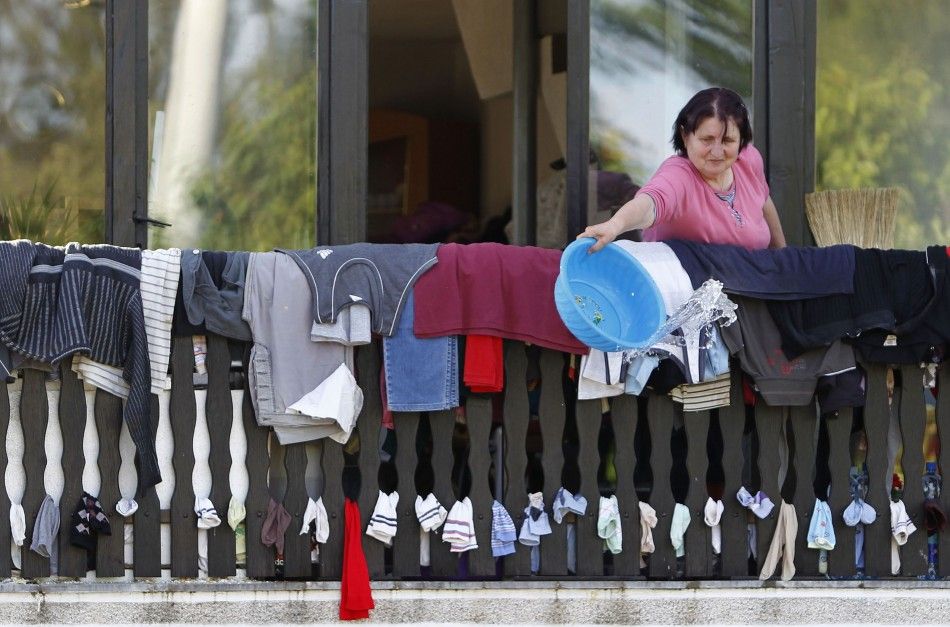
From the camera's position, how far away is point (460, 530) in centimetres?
611

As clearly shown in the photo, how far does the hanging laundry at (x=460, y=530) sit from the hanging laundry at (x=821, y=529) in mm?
1367

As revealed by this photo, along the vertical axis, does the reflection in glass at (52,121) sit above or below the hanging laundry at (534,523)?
above

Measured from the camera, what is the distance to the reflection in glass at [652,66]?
23.2ft

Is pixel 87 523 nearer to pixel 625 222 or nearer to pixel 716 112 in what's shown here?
pixel 625 222

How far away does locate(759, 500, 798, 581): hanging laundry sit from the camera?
6.27m

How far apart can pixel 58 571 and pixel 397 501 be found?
4.38ft

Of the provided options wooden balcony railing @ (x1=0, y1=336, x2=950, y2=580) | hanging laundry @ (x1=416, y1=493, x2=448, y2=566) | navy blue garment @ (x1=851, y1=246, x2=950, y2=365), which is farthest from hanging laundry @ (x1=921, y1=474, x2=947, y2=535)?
hanging laundry @ (x1=416, y1=493, x2=448, y2=566)

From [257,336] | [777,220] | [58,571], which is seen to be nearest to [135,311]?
[257,336]

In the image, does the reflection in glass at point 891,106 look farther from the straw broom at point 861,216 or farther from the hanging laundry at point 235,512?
the hanging laundry at point 235,512

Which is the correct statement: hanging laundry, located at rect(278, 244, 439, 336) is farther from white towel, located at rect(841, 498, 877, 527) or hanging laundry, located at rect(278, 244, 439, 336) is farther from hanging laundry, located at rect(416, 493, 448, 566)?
white towel, located at rect(841, 498, 877, 527)

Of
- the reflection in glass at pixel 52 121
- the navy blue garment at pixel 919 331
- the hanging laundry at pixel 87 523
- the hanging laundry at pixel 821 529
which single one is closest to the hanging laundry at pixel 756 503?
the hanging laundry at pixel 821 529

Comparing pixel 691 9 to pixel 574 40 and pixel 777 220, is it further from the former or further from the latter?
pixel 777 220

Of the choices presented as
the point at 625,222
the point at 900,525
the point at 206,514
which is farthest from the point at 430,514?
the point at 900,525

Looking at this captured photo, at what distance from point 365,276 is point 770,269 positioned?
1612 mm
